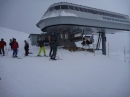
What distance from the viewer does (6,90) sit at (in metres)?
4.24

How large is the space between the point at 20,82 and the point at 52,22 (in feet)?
42.8

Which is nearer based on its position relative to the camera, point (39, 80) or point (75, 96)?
point (75, 96)

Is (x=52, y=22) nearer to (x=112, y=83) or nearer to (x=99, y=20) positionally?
(x=99, y=20)

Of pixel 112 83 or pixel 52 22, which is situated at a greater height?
pixel 52 22

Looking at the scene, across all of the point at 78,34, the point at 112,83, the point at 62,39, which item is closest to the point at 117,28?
the point at 78,34

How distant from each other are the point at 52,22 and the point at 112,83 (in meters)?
13.4

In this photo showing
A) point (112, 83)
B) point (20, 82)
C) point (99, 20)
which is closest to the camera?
point (20, 82)

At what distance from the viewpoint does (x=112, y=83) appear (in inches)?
210

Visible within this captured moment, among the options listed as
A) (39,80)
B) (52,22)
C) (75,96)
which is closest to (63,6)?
(52,22)

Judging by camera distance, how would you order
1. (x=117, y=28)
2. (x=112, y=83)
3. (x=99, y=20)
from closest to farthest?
(x=112, y=83)
(x=99, y=20)
(x=117, y=28)

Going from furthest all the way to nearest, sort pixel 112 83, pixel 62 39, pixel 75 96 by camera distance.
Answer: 1. pixel 62 39
2. pixel 112 83
3. pixel 75 96

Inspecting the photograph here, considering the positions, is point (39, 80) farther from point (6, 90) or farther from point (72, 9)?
point (72, 9)

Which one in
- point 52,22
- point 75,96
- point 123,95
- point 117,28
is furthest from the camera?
point 117,28

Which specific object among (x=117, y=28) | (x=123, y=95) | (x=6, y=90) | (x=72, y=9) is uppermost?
(x=72, y=9)
